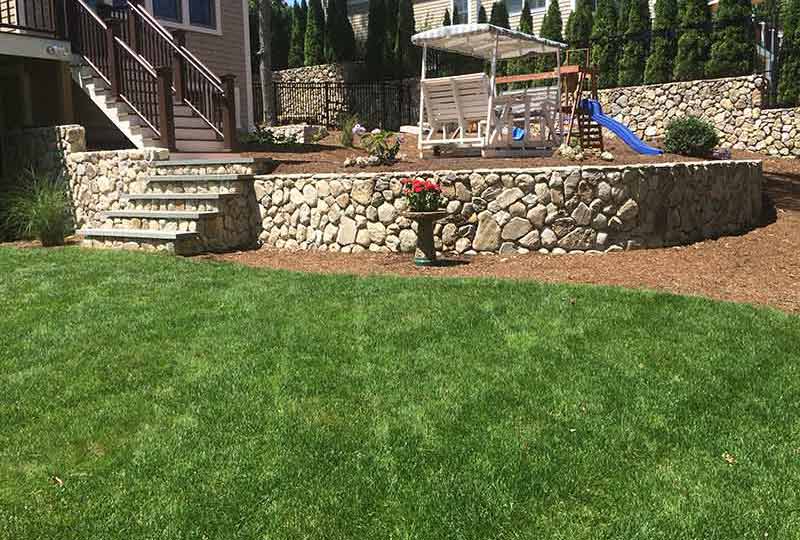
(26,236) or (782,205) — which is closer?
(26,236)

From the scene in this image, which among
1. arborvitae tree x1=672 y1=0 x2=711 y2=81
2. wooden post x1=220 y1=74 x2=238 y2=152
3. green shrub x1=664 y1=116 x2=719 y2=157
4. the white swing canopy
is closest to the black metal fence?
the white swing canopy

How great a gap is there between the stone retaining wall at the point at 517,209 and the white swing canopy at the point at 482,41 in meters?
3.61

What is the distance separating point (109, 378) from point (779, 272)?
6.56 metres

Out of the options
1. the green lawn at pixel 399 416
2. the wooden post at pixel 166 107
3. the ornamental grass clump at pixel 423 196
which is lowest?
the green lawn at pixel 399 416

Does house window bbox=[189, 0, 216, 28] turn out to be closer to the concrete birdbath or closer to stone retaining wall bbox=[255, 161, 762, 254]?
stone retaining wall bbox=[255, 161, 762, 254]

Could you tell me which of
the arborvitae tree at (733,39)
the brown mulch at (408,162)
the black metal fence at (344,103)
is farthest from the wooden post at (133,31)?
the arborvitae tree at (733,39)

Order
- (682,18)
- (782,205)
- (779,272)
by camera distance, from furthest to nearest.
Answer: (682,18)
(782,205)
(779,272)

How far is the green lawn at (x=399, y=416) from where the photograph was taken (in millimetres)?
2885

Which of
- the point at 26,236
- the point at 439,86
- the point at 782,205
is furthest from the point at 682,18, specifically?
the point at 26,236

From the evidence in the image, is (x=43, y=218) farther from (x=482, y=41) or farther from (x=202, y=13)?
(x=202, y=13)

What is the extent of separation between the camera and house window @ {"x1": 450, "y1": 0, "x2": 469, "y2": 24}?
2477cm

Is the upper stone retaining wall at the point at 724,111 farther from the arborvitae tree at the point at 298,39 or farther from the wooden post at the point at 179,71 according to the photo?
the wooden post at the point at 179,71

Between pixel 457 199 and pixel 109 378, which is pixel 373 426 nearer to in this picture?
pixel 109 378

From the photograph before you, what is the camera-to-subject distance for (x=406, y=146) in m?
13.9
